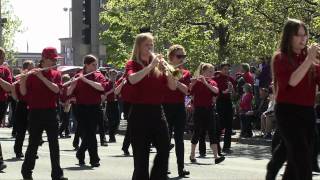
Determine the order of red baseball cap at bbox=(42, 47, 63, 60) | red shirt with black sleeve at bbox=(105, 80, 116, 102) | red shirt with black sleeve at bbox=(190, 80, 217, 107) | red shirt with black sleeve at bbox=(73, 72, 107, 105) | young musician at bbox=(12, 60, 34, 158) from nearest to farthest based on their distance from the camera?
1. red baseball cap at bbox=(42, 47, 63, 60)
2. red shirt with black sleeve at bbox=(73, 72, 107, 105)
3. red shirt with black sleeve at bbox=(190, 80, 217, 107)
4. young musician at bbox=(12, 60, 34, 158)
5. red shirt with black sleeve at bbox=(105, 80, 116, 102)

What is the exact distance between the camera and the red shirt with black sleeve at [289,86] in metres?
7.19

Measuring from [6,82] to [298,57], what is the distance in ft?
19.1

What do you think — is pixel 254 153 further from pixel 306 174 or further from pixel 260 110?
pixel 306 174

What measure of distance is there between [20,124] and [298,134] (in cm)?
834

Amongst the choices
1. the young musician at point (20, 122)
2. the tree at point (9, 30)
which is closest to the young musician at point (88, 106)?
the young musician at point (20, 122)

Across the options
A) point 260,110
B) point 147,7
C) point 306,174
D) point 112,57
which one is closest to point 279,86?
point 306,174

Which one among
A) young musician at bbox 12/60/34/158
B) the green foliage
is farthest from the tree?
young musician at bbox 12/60/34/158

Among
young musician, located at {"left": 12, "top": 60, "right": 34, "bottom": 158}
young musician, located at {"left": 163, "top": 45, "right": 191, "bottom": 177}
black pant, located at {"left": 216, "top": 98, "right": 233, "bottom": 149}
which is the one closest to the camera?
young musician, located at {"left": 163, "top": 45, "right": 191, "bottom": 177}

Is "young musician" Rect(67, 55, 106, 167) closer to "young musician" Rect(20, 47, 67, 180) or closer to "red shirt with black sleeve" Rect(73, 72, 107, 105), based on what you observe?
"red shirt with black sleeve" Rect(73, 72, 107, 105)

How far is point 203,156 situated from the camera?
48.4ft

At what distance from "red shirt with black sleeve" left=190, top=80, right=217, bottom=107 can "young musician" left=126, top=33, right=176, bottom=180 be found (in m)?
5.29

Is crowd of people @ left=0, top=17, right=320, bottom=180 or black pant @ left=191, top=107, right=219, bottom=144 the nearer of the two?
crowd of people @ left=0, top=17, right=320, bottom=180

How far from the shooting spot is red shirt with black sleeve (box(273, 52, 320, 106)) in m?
7.19

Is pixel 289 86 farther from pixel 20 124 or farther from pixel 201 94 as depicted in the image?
pixel 20 124
